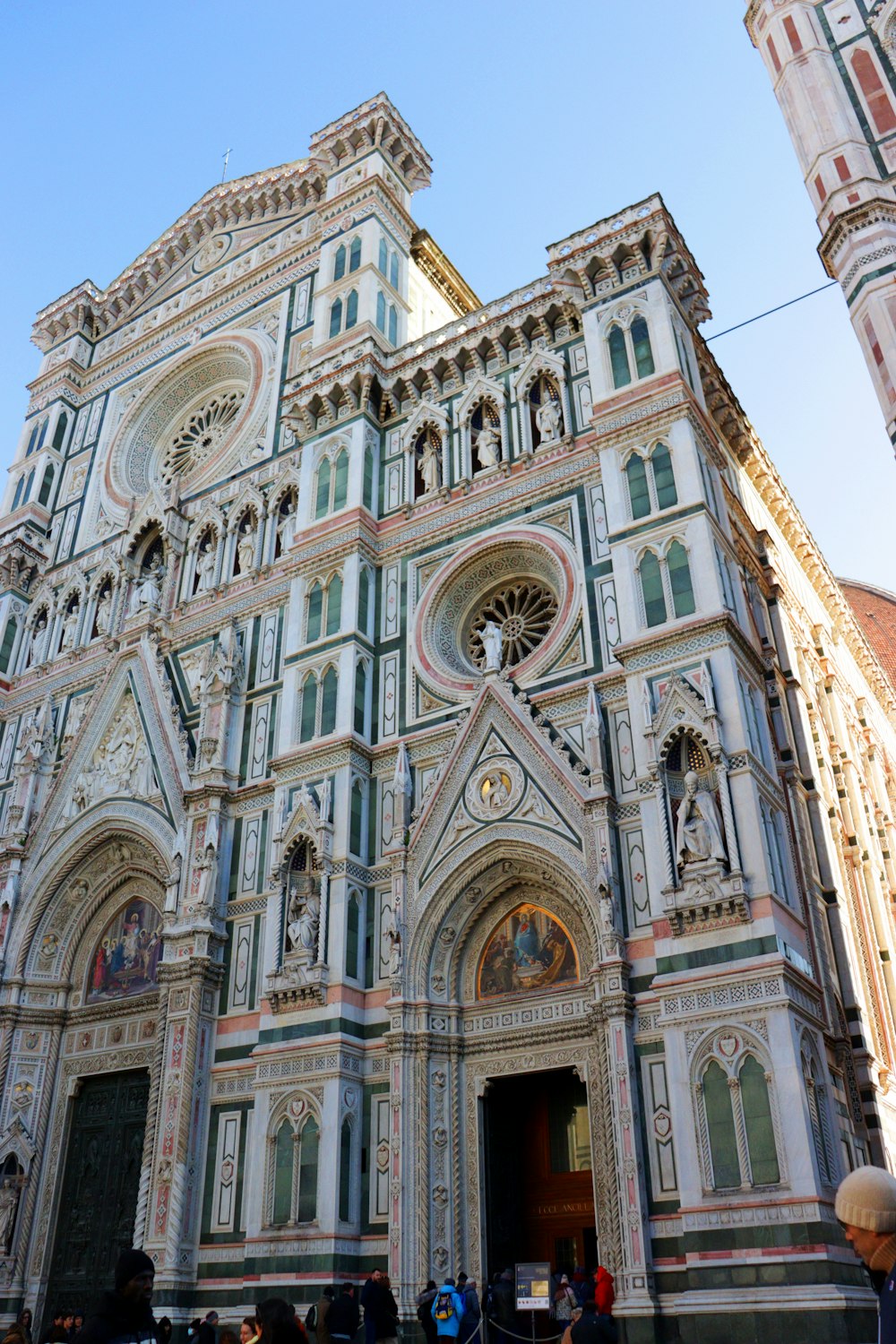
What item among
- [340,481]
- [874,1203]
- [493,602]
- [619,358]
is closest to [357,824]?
[493,602]

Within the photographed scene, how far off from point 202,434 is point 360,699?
11.6 metres

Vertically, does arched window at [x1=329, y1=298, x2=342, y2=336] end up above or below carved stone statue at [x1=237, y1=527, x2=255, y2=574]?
above

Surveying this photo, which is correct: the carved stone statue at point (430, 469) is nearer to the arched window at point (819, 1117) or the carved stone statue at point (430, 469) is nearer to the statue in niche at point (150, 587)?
the statue in niche at point (150, 587)

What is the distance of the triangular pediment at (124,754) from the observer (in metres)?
20.9

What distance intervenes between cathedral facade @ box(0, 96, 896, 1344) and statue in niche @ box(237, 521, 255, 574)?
126 millimetres

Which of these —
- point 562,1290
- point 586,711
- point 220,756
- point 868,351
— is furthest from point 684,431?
point 562,1290

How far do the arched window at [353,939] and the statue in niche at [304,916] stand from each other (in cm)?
47

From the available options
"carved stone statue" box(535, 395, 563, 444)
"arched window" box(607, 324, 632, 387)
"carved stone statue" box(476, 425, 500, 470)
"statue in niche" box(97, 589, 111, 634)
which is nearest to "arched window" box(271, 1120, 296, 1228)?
"carved stone statue" box(476, 425, 500, 470)

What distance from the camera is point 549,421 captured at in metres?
20.0

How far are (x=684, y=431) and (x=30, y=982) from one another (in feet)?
50.1

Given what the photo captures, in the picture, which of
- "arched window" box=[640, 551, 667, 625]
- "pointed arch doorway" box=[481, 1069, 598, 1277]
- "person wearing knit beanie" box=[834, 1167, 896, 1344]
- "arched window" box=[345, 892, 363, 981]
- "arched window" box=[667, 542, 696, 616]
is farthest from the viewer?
"arched window" box=[345, 892, 363, 981]

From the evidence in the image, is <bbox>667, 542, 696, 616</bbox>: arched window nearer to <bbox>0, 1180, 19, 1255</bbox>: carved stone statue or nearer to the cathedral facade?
the cathedral facade

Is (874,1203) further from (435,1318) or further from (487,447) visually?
(487,447)

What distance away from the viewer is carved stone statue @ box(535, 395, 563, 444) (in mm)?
19797
